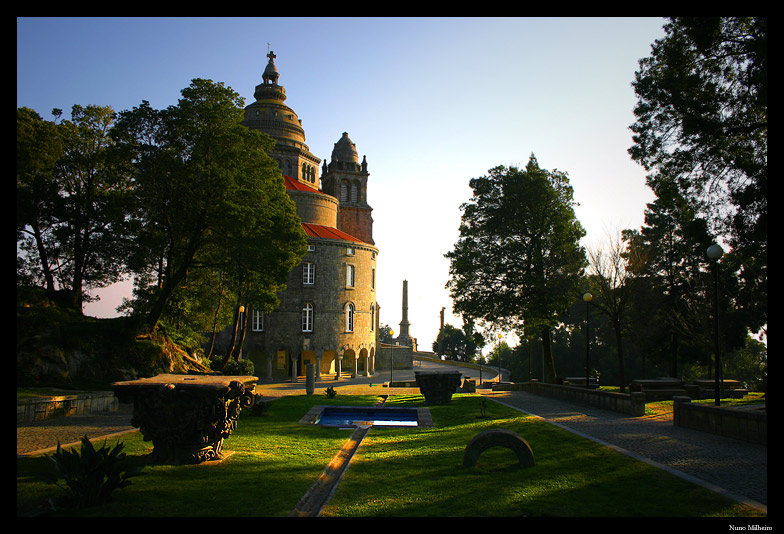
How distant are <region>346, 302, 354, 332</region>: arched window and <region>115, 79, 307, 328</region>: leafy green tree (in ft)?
75.9

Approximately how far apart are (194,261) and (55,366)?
712 cm

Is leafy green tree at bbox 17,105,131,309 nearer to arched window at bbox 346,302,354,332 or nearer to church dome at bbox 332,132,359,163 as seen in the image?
arched window at bbox 346,302,354,332

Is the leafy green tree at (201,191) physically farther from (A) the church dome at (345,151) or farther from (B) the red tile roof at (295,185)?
(A) the church dome at (345,151)

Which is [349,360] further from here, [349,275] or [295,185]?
[295,185]

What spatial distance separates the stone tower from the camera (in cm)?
6269

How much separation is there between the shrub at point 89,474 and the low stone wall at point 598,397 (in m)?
15.2

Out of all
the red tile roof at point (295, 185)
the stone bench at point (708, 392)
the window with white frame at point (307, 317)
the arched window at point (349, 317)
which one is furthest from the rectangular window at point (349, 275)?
the stone bench at point (708, 392)

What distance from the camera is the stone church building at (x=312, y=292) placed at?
154ft

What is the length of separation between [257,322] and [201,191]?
24621mm

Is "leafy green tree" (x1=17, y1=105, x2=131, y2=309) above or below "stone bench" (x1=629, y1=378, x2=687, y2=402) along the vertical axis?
above

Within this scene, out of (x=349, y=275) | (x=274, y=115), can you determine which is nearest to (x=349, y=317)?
(x=349, y=275)

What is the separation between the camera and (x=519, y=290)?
1163 inches

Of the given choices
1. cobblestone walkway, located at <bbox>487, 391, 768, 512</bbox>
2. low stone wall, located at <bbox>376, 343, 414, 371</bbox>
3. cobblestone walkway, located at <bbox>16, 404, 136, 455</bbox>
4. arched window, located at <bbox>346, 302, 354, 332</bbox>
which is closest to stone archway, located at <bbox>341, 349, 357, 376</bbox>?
arched window, located at <bbox>346, 302, 354, 332</bbox>

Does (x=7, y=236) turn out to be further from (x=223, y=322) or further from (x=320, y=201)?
(x=320, y=201)
